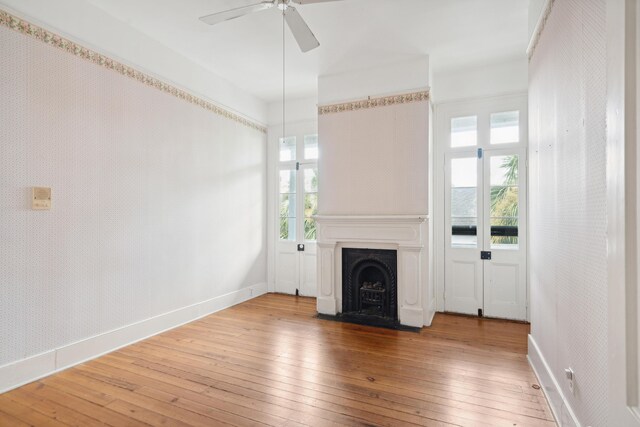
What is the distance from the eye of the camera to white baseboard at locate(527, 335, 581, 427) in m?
1.89

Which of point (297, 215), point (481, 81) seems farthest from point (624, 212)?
point (297, 215)

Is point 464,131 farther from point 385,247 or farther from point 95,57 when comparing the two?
point 95,57

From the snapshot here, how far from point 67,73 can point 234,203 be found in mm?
2502

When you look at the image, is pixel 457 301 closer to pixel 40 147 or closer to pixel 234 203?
pixel 234 203

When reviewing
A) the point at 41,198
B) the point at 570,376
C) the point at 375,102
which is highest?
the point at 375,102

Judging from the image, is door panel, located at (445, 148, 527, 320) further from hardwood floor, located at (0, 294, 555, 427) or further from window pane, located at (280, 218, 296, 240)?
window pane, located at (280, 218, 296, 240)

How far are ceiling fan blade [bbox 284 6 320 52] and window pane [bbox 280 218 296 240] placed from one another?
317cm

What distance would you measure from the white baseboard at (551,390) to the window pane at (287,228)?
3.61 meters

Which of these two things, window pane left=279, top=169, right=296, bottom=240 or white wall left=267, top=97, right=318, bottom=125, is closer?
white wall left=267, top=97, right=318, bottom=125

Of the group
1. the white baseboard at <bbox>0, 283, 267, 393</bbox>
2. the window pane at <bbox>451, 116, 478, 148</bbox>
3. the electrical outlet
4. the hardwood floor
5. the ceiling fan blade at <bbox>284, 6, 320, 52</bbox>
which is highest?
the ceiling fan blade at <bbox>284, 6, 320, 52</bbox>

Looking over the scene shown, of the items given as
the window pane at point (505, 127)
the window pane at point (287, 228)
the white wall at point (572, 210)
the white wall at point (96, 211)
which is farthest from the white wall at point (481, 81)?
the white wall at point (96, 211)

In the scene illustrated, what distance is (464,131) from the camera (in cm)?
436

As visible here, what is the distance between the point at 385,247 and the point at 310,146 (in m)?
2.26

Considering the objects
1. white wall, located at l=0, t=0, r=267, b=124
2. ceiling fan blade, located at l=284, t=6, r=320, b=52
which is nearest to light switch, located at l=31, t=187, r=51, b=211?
white wall, located at l=0, t=0, r=267, b=124
